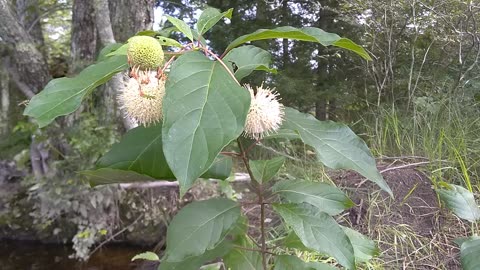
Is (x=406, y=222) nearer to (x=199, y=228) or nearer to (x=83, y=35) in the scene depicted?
(x=199, y=228)

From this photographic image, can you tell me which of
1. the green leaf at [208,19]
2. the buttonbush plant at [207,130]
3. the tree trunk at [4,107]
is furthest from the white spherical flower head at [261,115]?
the tree trunk at [4,107]

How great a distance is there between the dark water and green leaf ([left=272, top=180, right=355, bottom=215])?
7.88 feet

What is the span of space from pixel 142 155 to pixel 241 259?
29 cm

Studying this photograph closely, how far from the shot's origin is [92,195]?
9.15 feet

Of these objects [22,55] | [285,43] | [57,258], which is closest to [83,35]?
[22,55]

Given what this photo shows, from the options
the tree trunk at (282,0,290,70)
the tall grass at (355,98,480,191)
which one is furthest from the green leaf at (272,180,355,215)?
the tree trunk at (282,0,290,70)

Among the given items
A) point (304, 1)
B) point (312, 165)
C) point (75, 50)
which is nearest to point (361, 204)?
point (312, 165)

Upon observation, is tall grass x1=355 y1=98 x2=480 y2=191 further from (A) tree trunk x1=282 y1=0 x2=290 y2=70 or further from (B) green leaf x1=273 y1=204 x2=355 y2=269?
(A) tree trunk x1=282 y1=0 x2=290 y2=70

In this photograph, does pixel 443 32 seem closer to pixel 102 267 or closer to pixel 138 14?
pixel 138 14

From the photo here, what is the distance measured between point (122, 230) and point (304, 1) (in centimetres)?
310

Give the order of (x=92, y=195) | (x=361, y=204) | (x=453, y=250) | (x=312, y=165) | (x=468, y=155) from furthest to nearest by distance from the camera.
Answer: (x=92, y=195) < (x=312, y=165) < (x=468, y=155) < (x=361, y=204) < (x=453, y=250)

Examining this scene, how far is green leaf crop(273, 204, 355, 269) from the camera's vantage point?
2.02ft

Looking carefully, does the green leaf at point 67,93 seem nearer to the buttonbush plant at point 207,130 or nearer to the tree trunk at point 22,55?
the buttonbush plant at point 207,130

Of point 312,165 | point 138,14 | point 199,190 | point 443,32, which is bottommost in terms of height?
point 199,190
